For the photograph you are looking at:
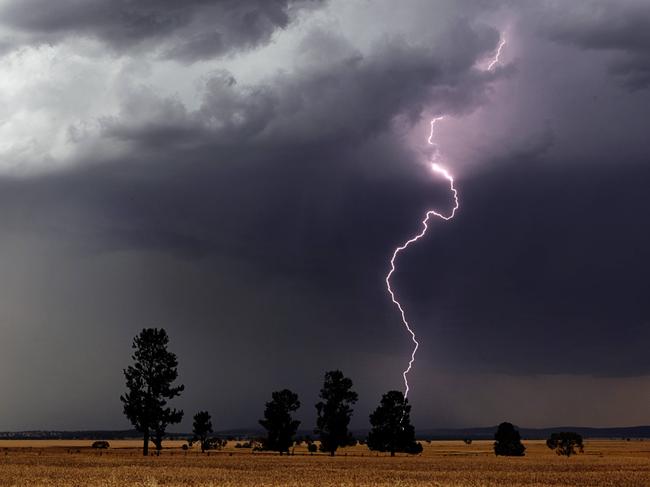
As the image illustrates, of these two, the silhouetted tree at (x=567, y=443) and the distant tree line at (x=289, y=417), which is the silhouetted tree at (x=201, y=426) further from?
the silhouetted tree at (x=567, y=443)

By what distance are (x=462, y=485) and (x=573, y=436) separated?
81.8 meters

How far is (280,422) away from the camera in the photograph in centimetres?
11294

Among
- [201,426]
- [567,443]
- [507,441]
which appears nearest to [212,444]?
[201,426]

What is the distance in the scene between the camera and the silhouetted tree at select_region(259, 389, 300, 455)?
112 m

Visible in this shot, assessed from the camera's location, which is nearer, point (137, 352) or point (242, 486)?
point (242, 486)

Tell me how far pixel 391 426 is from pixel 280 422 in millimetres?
16923

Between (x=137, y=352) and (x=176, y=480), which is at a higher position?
(x=137, y=352)

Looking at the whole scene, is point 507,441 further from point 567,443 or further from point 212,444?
point 212,444

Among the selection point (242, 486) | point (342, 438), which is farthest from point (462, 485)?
point (342, 438)

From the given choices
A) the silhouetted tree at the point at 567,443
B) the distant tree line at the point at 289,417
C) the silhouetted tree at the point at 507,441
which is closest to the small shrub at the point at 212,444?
the distant tree line at the point at 289,417

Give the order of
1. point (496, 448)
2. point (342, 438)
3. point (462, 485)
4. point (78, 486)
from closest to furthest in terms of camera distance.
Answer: point (78, 486), point (462, 485), point (342, 438), point (496, 448)

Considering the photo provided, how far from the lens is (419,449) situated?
122375 millimetres

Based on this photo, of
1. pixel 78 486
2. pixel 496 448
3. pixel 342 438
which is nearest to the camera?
pixel 78 486

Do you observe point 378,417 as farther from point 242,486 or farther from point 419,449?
point 242,486
